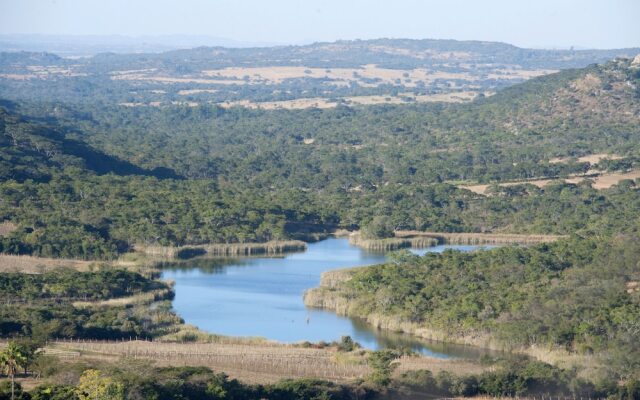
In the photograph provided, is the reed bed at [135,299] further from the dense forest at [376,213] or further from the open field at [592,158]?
the open field at [592,158]

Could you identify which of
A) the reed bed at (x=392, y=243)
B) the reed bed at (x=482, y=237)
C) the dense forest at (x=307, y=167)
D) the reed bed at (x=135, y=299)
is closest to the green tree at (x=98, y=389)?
the reed bed at (x=135, y=299)

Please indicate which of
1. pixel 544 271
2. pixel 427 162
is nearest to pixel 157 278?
pixel 544 271

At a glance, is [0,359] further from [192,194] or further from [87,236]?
[192,194]

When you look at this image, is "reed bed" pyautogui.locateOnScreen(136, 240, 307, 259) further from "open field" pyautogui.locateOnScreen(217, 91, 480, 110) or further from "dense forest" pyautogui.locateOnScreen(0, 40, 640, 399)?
"open field" pyautogui.locateOnScreen(217, 91, 480, 110)

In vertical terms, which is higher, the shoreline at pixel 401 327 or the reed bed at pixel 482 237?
the shoreline at pixel 401 327

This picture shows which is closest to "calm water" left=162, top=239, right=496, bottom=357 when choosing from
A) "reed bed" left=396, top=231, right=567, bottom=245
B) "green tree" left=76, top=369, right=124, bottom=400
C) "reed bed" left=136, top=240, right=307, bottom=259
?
"reed bed" left=136, top=240, right=307, bottom=259


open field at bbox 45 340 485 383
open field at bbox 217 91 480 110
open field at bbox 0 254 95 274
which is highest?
open field at bbox 45 340 485 383

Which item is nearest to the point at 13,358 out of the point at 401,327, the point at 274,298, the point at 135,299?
the point at 135,299
